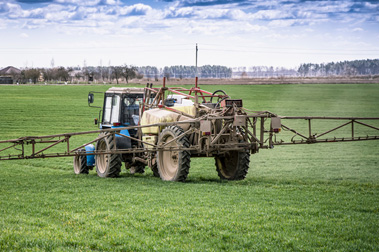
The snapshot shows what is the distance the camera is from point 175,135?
13555 mm

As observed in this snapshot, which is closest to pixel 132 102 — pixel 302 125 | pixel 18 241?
pixel 18 241

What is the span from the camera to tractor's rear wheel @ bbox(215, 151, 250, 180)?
14391mm

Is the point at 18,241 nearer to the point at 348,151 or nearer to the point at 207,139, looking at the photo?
the point at 207,139

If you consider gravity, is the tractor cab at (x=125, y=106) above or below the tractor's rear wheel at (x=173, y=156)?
above

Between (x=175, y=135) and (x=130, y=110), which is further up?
(x=130, y=110)

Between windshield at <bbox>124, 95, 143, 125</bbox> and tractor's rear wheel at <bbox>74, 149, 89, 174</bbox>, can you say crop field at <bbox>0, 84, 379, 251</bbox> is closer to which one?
tractor's rear wheel at <bbox>74, 149, 89, 174</bbox>

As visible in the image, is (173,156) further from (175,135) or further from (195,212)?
(195,212)

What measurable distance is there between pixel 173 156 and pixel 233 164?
74.8 inches

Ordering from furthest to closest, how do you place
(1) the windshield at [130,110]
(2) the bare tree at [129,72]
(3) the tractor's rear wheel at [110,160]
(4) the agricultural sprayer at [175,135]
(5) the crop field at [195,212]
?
(2) the bare tree at [129,72]
(1) the windshield at [130,110]
(3) the tractor's rear wheel at [110,160]
(4) the agricultural sprayer at [175,135]
(5) the crop field at [195,212]

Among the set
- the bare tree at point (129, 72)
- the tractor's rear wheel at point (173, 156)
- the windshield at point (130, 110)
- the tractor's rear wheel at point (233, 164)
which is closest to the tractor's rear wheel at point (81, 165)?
the windshield at point (130, 110)

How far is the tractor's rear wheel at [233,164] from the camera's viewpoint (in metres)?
14.4

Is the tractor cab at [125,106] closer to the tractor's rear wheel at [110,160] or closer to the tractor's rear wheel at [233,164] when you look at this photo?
the tractor's rear wheel at [110,160]

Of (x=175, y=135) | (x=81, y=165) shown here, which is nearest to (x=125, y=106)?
(x=81, y=165)

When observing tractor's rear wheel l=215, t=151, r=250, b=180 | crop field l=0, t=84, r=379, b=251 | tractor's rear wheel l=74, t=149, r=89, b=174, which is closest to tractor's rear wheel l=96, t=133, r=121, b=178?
crop field l=0, t=84, r=379, b=251
